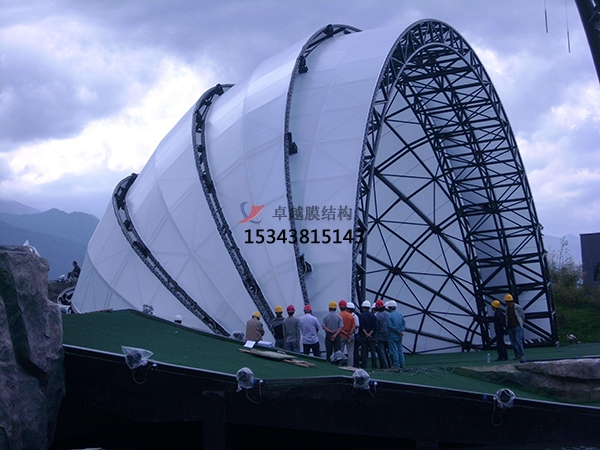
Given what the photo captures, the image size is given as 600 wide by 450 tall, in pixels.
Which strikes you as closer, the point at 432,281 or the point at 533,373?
the point at 533,373

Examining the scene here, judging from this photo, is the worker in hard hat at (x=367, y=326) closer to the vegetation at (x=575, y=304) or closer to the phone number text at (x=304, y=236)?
the phone number text at (x=304, y=236)

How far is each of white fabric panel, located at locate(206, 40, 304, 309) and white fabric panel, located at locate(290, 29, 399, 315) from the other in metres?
0.45

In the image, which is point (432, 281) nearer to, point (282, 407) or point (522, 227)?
point (522, 227)

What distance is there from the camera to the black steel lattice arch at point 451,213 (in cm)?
2512

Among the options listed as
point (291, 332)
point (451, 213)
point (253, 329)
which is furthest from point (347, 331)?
point (451, 213)

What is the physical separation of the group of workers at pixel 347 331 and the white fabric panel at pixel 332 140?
1.56 m

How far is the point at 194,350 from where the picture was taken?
10664 mm

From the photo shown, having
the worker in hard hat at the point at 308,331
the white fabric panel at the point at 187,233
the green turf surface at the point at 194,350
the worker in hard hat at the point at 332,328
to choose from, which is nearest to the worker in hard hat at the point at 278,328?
the worker in hard hat at the point at 308,331

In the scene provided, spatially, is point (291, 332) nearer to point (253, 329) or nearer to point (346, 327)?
point (253, 329)

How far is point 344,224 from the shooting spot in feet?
52.2

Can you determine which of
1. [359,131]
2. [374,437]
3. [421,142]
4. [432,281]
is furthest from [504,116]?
[374,437]

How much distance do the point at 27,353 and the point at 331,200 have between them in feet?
31.4

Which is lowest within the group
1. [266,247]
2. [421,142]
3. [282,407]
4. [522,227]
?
[282,407]

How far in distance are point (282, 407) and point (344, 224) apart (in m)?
7.48
